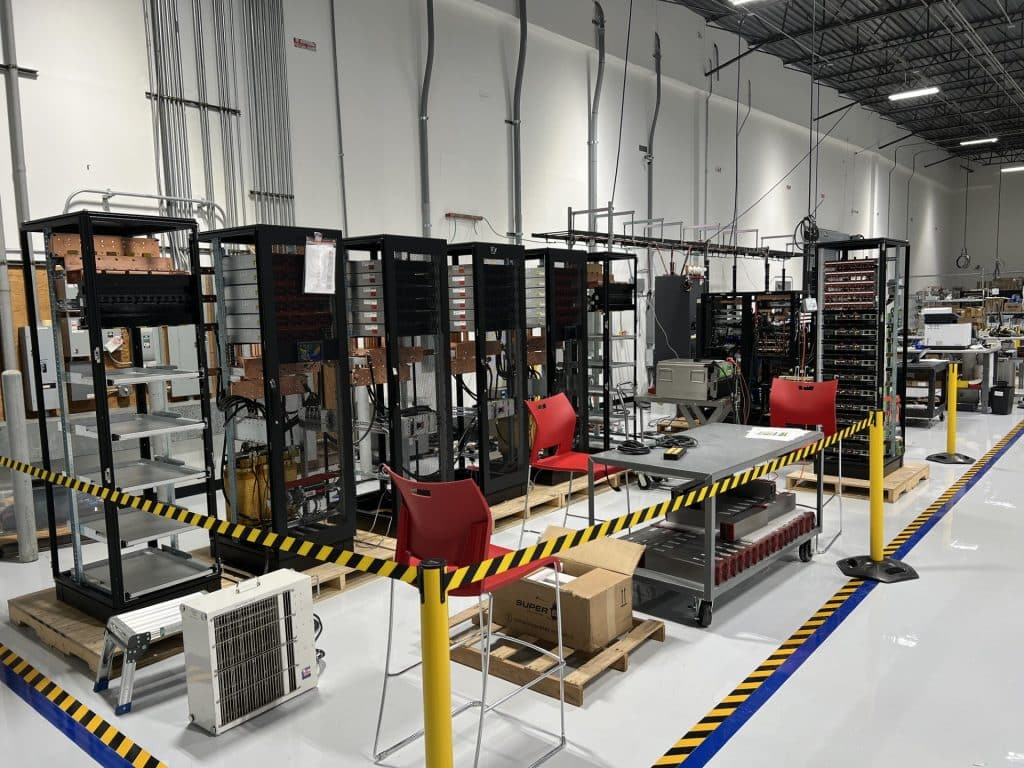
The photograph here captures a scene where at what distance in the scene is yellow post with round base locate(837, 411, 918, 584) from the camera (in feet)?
13.8

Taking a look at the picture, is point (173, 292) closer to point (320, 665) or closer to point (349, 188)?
point (320, 665)

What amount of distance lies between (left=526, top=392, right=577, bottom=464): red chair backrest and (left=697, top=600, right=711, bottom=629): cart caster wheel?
60.9 inches

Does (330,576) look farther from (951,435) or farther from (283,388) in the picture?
(951,435)

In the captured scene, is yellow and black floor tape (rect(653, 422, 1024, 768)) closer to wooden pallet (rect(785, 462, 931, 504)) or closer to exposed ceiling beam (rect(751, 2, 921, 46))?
wooden pallet (rect(785, 462, 931, 504))

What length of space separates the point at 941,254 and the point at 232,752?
2762 centimetres

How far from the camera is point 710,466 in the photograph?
3678mm

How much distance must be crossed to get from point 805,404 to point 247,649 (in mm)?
4059

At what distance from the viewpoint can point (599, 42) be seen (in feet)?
33.1

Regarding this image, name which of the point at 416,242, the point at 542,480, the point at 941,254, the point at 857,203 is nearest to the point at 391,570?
the point at 416,242

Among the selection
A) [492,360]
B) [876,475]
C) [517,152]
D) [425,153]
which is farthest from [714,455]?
[517,152]

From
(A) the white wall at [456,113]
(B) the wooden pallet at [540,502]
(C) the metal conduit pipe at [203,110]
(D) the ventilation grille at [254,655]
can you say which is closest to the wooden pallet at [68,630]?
(D) the ventilation grille at [254,655]

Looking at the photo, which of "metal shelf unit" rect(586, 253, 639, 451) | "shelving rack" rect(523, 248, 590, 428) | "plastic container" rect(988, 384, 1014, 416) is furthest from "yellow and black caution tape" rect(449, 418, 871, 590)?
"plastic container" rect(988, 384, 1014, 416)

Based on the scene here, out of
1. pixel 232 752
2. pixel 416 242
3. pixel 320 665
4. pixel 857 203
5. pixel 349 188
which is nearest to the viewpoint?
pixel 232 752

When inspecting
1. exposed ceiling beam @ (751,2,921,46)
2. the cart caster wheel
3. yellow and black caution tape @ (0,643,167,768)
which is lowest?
yellow and black caution tape @ (0,643,167,768)
